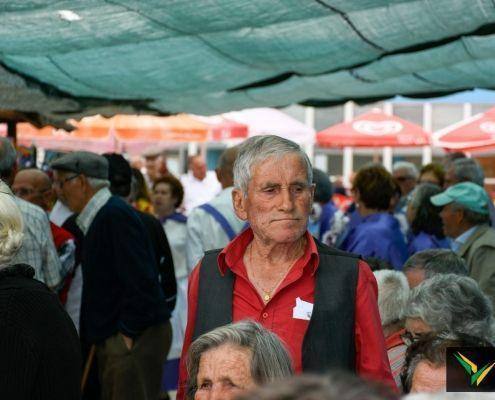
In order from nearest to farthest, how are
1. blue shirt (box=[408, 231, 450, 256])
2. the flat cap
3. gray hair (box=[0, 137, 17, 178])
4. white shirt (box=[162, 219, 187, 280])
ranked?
gray hair (box=[0, 137, 17, 178]), the flat cap, blue shirt (box=[408, 231, 450, 256]), white shirt (box=[162, 219, 187, 280])

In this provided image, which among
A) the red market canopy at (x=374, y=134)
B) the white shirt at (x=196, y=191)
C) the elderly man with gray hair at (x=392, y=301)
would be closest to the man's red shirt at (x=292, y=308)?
the elderly man with gray hair at (x=392, y=301)

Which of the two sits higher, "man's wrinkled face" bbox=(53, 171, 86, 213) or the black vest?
"man's wrinkled face" bbox=(53, 171, 86, 213)

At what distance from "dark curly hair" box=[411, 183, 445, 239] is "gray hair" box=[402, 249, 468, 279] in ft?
6.54

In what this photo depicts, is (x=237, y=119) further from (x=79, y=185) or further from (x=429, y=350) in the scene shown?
(x=429, y=350)

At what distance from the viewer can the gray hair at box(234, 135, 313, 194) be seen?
3.11m

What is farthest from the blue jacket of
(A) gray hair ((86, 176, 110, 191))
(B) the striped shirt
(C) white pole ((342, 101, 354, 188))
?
(C) white pole ((342, 101, 354, 188))

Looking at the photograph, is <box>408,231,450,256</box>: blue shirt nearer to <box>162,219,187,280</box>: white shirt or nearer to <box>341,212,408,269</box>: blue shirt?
<box>341,212,408,269</box>: blue shirt

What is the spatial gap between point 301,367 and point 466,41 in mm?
2812

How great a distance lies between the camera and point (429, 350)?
108 inches

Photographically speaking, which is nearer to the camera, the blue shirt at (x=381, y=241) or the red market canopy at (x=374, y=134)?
the blue shirt at (x=381, y=241)

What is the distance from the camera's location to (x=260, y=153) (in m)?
3.11

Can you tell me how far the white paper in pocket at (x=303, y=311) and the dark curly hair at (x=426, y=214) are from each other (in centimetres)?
377

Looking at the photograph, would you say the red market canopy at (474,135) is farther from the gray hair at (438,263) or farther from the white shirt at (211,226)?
the gray hair at (438,263)

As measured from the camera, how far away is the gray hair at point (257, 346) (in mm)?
2535
